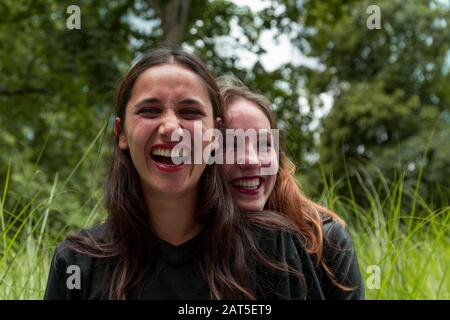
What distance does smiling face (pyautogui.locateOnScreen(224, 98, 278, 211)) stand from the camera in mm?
1869

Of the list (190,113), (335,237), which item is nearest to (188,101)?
(190,113)

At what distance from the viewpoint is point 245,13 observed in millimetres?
6324

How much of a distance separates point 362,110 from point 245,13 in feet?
21.4

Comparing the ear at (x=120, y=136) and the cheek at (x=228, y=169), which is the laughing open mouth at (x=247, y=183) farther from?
the ear at (x=120, y=136)

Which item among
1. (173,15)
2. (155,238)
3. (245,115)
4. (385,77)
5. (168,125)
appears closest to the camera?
(168,125)

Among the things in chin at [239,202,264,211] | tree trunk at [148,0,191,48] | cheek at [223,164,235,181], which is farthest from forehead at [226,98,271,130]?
tree trunk at [148,0,191,48]

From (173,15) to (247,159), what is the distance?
16.1 ft

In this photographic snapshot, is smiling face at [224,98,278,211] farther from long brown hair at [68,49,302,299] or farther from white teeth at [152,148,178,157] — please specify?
white teeth at [152,148,178,157]

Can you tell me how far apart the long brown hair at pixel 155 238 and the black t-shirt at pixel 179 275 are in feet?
0.06

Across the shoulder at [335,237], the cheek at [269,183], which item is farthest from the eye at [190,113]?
the shoulder at [335,237]

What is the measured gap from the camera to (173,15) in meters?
6.52

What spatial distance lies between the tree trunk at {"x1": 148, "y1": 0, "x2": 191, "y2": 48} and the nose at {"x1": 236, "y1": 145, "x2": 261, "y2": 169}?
4.68 metres

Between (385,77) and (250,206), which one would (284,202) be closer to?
(250,206)
